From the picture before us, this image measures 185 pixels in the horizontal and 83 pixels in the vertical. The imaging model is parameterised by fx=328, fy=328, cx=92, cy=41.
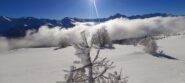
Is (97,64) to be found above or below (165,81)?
above

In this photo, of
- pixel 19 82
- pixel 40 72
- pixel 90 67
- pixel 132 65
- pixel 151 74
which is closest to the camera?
pixel 90 67

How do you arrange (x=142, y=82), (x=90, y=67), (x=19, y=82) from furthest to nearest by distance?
(x=19, y=82)
(x=142, y=82)
(x=90, y=67)

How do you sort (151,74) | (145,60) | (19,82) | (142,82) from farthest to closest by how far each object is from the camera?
(145,60), (151,74), (19,82), (142,82)

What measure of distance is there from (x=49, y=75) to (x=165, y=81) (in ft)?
61.2

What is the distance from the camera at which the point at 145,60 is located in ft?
218

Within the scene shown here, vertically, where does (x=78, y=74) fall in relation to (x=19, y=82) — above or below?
above

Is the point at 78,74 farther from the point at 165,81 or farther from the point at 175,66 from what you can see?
the point at 175,66

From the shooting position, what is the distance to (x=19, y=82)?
46.3 meters

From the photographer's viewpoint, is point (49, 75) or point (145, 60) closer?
point (49, 75)

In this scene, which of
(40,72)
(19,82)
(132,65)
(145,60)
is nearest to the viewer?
(19,82)

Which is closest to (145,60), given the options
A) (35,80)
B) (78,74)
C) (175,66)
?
(175,66)

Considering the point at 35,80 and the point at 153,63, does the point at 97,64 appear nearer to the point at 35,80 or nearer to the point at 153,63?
the point at 35,80

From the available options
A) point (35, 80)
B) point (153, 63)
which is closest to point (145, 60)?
point (153, 63)

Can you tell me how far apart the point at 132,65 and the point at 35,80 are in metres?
20.4
